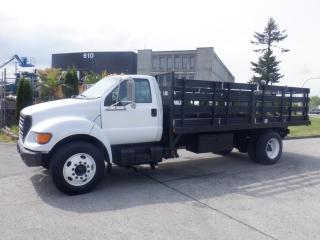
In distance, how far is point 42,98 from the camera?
17.9 metres

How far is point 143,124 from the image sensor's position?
7.18 metres

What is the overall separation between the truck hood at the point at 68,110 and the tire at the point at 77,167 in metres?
0.60

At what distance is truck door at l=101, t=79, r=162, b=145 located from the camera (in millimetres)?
6805

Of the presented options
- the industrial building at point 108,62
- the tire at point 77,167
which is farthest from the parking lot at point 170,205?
the industrial building at point 108,62

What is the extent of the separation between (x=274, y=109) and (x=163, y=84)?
356cm

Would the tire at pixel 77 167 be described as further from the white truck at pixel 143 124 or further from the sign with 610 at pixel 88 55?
the sign with 610 at pixel 88 55

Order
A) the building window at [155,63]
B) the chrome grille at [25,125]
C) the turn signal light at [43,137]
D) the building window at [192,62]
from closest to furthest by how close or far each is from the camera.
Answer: the turn signal light at [43,137]
the chrome grille at [25,125]
the building window at [192,62]
the building window at [155,63]

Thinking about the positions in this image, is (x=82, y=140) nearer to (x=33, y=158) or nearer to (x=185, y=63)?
(x=33, y=158)

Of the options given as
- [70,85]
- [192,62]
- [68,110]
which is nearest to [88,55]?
[192,62]

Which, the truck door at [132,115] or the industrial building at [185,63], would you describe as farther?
the industrial building at [185,63]

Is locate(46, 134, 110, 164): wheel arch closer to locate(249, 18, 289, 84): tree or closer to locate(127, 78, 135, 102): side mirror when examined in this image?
locate(127, 78, 135, 102): side mirror

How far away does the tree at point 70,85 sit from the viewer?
1791cm

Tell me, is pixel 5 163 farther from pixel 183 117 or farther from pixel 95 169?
pixel 183 117

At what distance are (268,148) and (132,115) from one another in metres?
4.54
